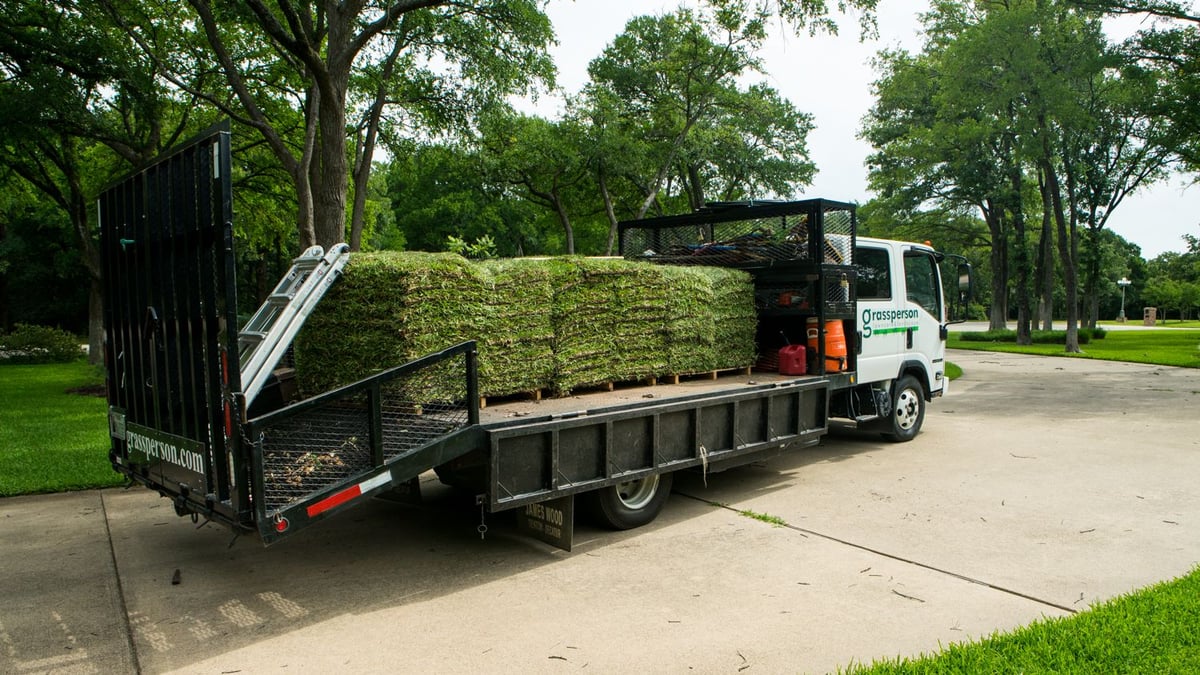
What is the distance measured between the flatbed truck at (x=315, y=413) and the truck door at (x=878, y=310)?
3.34ft

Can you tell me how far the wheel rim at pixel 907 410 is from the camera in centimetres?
1013

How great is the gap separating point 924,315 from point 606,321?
17.9 ft

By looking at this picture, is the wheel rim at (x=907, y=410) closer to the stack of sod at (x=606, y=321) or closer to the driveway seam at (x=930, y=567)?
the driveway seam at (x=930, y=567)

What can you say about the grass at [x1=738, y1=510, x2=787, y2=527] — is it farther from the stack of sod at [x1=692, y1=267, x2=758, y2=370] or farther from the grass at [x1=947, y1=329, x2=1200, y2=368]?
the grass at [x1=947, y1=329, x2=1200, y2=368]

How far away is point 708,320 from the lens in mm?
7852

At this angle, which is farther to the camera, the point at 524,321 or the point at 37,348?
the point at 37,348

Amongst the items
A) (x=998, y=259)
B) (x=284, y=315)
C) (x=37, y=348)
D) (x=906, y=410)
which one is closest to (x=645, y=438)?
(x=284, y=315)

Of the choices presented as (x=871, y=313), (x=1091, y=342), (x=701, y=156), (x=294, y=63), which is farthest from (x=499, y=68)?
(x=1091, y=342)

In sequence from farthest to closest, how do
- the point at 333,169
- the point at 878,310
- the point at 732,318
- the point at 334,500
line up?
the point at 333,169, the point at 878,310, the point at 732,318, the point at 334,500

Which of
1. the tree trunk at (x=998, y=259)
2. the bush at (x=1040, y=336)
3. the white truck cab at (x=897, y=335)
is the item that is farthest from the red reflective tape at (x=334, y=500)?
the tree trunk at (x=998, y=259)

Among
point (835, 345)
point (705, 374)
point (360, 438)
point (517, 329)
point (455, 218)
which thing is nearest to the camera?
point (360, 438)

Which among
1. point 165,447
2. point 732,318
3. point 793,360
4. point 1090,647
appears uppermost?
point 732,318

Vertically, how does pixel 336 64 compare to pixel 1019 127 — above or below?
below

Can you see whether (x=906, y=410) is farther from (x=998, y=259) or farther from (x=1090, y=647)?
(x=998, y=259)
